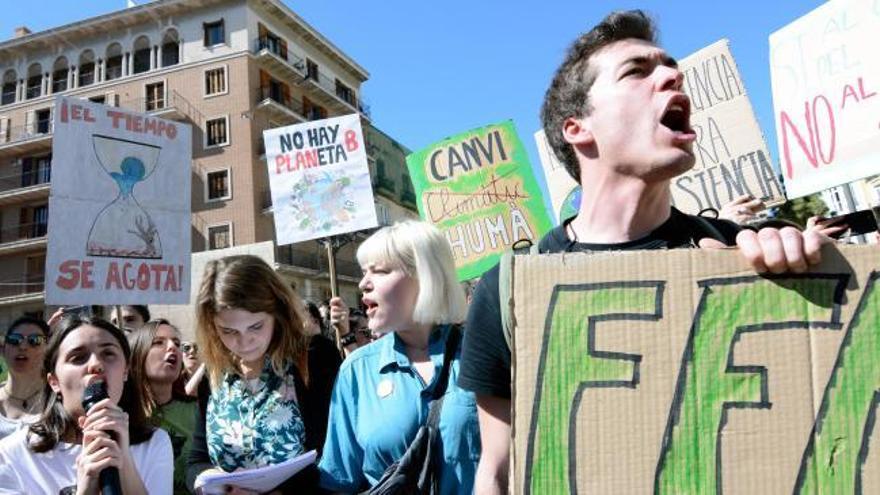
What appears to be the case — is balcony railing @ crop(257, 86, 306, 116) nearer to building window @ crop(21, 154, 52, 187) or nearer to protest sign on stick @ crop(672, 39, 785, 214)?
building window @ crop(21, 154, 52, 187)

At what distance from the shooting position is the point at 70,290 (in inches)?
197

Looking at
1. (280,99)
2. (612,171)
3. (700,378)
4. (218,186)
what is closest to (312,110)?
(280,99)

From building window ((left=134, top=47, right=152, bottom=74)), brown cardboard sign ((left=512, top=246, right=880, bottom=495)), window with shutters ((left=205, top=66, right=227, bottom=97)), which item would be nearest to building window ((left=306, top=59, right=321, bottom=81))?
window with shutters ((left=205, top=66, right=227, bottom=97))

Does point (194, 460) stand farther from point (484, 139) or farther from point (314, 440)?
point (484, 139)

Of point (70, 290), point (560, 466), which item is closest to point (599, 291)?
point (560, 466)

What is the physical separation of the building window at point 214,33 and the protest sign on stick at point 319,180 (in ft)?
99.9

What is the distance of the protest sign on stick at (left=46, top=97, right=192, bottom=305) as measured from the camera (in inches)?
201

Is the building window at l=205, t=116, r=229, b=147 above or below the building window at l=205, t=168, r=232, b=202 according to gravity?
above

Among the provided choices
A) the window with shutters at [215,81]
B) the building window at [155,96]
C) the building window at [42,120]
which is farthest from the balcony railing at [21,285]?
the window with shutters at [215,81]

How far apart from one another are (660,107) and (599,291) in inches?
20.5

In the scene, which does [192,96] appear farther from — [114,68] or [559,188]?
[559,188]

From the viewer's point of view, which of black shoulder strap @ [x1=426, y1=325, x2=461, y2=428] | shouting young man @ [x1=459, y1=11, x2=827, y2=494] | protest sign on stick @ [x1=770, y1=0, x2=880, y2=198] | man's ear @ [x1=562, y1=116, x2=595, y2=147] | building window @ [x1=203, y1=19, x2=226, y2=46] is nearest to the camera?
shouting young man @ [x1=459, y1=11, x2=827, y2=494]

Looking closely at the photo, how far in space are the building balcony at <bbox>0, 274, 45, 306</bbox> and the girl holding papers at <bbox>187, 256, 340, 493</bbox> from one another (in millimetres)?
36949

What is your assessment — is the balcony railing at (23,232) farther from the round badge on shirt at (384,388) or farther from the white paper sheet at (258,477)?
the round badge on shirt at (384,388)
